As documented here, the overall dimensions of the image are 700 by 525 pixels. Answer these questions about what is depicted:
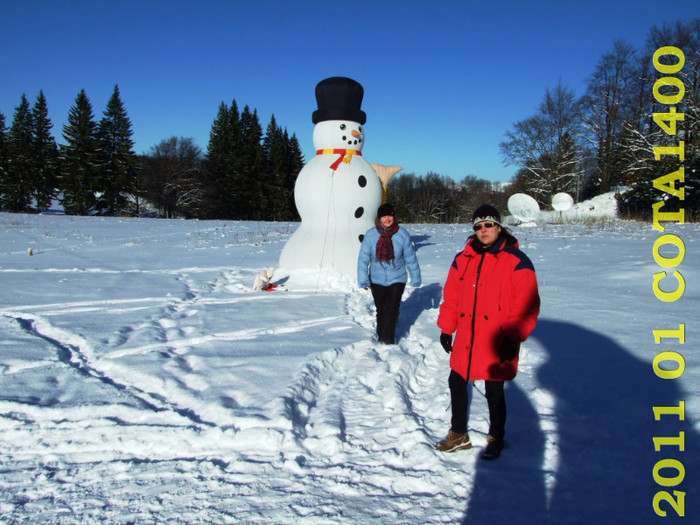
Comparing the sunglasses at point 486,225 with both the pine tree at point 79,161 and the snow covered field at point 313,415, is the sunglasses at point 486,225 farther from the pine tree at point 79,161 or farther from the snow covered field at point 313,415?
the pine tree at point 79,161

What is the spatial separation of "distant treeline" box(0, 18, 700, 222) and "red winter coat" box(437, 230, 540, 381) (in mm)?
18036

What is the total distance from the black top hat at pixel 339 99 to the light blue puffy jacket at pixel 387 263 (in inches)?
141

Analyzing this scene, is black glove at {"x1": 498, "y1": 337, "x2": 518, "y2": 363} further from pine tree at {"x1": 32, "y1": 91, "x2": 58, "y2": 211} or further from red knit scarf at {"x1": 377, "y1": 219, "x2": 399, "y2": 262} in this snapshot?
pine tree at {"x1": 32, "y1": 91, "x2": 58, "y2": 211}

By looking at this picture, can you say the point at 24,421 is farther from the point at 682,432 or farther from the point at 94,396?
the point at 682,432

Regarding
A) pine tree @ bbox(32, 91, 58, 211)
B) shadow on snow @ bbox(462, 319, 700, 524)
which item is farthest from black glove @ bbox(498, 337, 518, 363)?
pine tree @ bbox(32, 91, 58, 211)

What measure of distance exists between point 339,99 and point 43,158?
38.1 m

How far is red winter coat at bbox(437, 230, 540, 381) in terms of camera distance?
272cm

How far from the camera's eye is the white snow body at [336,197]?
8016 millimetres

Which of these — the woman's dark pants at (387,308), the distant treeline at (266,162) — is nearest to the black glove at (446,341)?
the woman's dark pants at (387,308)

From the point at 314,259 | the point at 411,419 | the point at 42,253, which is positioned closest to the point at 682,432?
the point at 411,419

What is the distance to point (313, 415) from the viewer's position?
3.35 metres

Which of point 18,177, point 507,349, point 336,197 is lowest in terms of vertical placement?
point 507,349

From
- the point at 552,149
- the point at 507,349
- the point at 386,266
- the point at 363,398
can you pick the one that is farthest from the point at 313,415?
the point at 552,149

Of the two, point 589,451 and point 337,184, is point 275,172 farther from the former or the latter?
point 589,451
